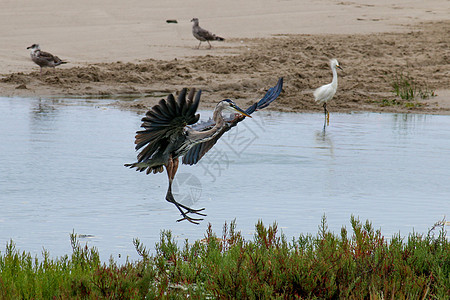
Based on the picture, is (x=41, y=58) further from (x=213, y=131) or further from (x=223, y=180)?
(x=213, y=131)

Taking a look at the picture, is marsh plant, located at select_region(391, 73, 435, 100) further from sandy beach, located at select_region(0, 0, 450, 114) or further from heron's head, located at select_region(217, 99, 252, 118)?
heron's head, located at select_region(217, 99, 252, 118)

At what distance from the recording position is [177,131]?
529 cm

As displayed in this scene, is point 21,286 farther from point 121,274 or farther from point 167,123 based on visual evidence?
point 167,123

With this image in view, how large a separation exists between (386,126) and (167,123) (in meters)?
8.06

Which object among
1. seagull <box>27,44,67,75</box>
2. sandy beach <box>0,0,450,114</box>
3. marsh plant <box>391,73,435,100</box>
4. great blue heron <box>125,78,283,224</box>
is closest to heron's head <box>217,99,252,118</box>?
great blue heron <box>125,78,283,224</box>

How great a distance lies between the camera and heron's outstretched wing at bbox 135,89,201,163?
4.94 m

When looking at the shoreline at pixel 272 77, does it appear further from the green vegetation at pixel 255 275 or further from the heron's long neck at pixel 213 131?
the green vegetation at pixel 255 275

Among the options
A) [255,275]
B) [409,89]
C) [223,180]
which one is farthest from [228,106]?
[409,89]

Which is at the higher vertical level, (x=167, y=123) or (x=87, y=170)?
(x=167, y=123)

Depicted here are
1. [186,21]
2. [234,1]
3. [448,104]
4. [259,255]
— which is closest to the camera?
[259,255]

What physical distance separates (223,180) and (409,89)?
25.8ft

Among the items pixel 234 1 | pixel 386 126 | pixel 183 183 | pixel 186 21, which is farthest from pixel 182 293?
pixel 234 1

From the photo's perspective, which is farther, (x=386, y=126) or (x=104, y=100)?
(x=104, y=100)

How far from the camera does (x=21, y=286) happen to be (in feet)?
14.2
